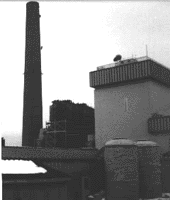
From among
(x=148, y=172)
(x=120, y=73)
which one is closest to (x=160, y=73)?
(x=120, y=73)

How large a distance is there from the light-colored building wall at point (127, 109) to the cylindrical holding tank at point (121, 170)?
8.45 m

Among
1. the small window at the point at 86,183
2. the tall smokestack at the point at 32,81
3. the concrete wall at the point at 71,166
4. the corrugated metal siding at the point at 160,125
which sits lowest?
the small window at the point at 86,183

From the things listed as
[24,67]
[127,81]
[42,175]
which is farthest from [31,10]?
[42,175]

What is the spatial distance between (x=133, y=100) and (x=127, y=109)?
112 cm

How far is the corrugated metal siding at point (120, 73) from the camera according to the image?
1220 inches

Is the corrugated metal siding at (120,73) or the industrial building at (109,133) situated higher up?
the corrugated metal siding at (120,73)

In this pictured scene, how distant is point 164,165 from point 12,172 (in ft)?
60.8

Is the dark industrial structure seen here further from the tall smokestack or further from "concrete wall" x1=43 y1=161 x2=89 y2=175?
"concrete wall" x1=43 y1=161 x2=89 y2=175

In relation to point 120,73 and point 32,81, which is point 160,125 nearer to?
point 120,73

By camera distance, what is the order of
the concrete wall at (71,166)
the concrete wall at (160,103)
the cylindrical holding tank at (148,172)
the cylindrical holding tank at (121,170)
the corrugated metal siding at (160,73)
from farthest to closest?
1. the corrugated metal siding at (160,73)
2. the concrete wall at (160,103)
3. the cylindrical holding tank at (148,172)
4. the cylindrical holding tank at (121,170)
5. the concrete wall at (71,166)

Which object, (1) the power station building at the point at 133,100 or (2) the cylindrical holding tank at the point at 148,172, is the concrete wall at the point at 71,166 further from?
(1) the power station building at the point at 133,100

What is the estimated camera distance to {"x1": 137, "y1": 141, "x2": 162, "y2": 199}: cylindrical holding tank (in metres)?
A: 24.8

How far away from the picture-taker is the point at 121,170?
72.8ft

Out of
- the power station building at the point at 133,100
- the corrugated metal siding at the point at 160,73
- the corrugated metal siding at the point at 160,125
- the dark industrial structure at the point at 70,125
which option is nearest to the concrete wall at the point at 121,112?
the power station building at the point at 133,100
